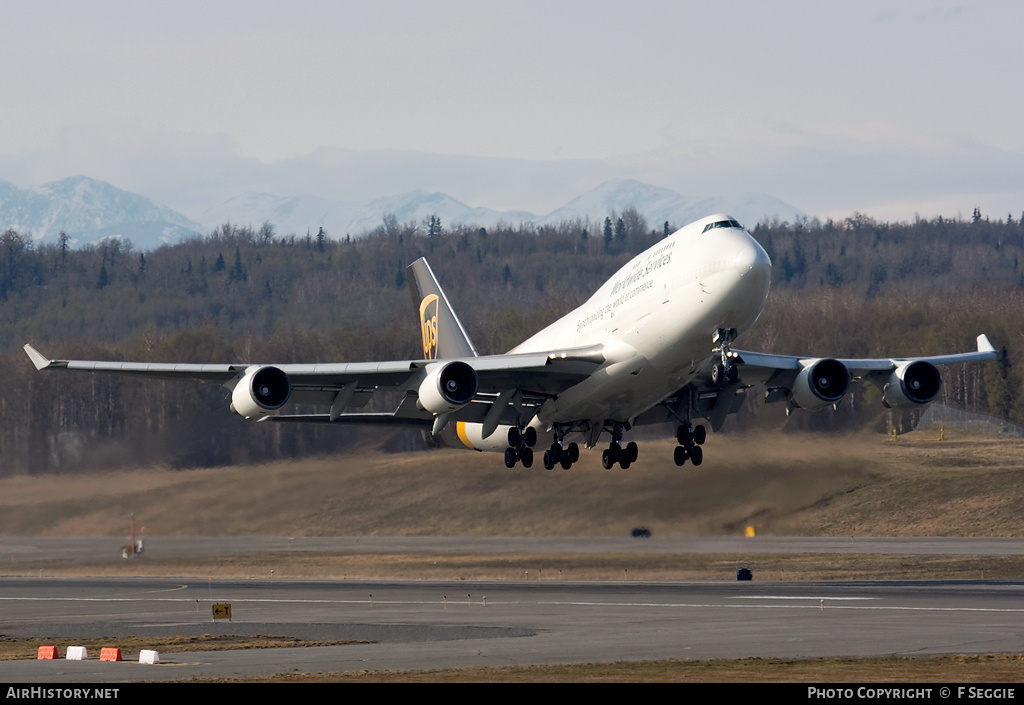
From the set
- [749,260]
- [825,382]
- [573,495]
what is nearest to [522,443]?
[825,382]

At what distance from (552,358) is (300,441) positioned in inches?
1055

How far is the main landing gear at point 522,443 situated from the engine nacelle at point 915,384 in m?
12.0

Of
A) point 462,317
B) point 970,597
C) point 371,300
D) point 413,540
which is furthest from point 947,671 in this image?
point 371,300

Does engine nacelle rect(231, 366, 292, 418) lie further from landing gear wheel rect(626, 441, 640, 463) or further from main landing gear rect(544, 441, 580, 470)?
landing gear wheel rect(626, 441, 640, 463)

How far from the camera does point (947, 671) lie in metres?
28.6

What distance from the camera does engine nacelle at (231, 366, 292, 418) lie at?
3797 cm

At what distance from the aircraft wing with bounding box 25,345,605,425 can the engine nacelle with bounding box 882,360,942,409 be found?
11.0m

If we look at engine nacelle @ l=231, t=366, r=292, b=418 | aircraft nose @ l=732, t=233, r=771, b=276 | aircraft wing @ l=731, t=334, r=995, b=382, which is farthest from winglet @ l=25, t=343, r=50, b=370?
aircraft wing @ l=731, t=334, r=995, b=382

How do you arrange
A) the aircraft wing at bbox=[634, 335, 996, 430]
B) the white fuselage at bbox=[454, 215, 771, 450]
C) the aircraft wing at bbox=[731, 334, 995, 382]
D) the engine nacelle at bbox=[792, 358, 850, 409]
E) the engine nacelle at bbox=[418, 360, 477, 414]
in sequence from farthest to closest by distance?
the aircraft wing at bbox=[731, 334, 995, 382] < the aircraft wing at bbox=[634, 335, 996, 430] < the engine nacelle at bbox=[792, 358, 850, 409] < the engine nacelle at bbox=[418, 360, 477, 414] < the white fuselage at bbox=[454, 215, 771, 450]

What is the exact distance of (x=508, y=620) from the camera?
41625mm

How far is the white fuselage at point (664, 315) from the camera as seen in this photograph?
110ft

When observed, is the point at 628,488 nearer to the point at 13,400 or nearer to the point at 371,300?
the point at 13,400

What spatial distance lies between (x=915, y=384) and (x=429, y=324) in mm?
20112

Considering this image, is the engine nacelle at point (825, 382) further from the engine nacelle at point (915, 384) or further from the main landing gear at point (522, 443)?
the main landing gear at point (522, 443)
